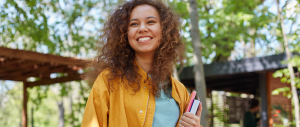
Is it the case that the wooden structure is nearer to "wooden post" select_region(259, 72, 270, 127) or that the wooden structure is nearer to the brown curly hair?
"wooden post" select_region(259, 72, 270, 127)

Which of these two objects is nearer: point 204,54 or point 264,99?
point 264,99

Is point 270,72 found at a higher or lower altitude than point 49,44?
lower

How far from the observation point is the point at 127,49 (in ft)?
5.14

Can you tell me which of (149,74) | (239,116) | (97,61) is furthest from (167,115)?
(239,116)

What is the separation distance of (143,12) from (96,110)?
1.91ft

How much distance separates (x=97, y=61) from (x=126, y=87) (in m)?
0.30

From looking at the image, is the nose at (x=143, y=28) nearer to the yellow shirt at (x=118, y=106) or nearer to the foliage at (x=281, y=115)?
the yellow shirt at (x=118, y=106)

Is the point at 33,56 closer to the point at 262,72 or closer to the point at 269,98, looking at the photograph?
the point at 262,72

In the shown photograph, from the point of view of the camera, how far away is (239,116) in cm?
1130

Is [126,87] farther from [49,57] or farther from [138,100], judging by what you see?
[49,57]

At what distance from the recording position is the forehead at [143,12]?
151cm

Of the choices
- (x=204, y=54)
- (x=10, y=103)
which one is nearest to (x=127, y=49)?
(x=204, y=54)

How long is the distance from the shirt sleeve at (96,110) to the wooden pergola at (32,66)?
105 inches

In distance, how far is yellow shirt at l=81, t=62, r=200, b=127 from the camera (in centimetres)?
129
